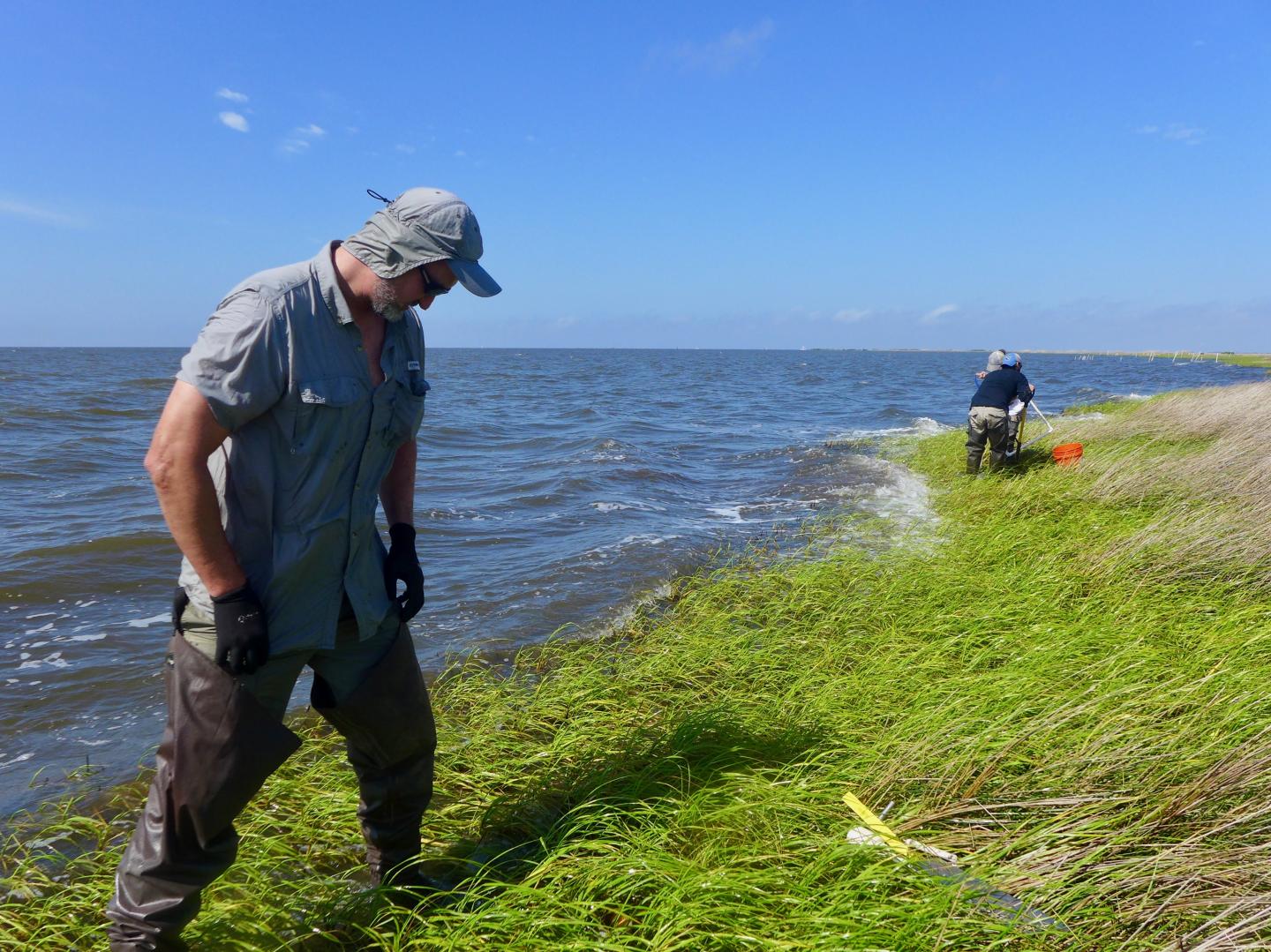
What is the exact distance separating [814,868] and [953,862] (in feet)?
1.52

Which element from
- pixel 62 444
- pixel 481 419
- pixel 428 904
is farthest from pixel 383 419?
pixel 481 419

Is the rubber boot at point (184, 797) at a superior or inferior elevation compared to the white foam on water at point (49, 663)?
superior

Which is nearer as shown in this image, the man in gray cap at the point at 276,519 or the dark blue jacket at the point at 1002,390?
the man in gray cap at the point at 276,519

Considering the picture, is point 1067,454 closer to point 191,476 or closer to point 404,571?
point 404,571

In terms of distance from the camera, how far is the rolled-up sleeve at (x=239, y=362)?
1.97m

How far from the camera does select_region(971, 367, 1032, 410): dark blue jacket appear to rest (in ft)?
34.6

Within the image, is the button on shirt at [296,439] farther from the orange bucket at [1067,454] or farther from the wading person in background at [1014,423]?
the wading person in background at [1014,423]

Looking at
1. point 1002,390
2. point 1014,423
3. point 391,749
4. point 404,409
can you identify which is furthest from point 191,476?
point 1014,423

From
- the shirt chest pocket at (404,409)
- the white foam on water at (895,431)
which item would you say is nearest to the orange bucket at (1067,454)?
the white foam on water at (895,431)

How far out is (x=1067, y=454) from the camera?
1007cm

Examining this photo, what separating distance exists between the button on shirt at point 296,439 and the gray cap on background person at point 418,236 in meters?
0.14

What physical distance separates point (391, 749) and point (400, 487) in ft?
3.06

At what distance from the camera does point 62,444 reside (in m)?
15.1

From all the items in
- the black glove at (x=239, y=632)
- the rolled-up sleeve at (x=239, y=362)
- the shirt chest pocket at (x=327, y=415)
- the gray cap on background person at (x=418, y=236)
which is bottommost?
the black glove at (x=239, y=632)
